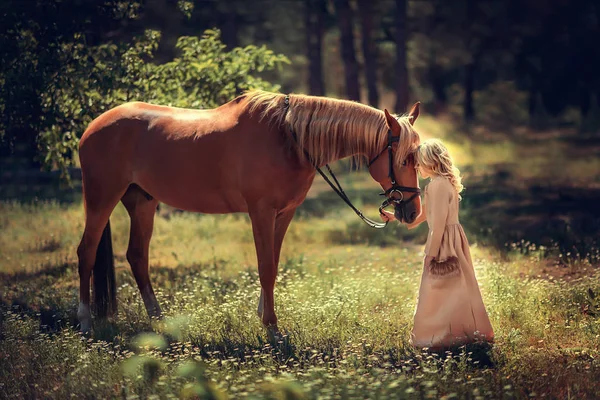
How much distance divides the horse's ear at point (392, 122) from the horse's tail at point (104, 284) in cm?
395

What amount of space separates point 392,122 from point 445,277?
1521 millimetres

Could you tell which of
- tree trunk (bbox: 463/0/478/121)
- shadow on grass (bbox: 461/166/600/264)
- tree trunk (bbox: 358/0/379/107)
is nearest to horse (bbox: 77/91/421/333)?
shadow on grass (bbox: 461/166/600/264)

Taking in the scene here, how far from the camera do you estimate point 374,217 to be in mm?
17656

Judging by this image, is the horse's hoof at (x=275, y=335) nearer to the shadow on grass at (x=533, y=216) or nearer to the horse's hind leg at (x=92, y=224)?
the horse's hind leg at (x=92, y=224)

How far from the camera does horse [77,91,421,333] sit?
Answer: 797 centimetres

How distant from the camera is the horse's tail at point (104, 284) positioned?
9.52m

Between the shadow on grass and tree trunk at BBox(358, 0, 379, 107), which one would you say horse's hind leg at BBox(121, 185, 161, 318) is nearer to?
the shadow on grass

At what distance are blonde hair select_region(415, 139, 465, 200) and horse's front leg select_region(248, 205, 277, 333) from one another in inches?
69.6

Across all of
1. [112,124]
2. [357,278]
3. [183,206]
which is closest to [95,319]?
[183,206]

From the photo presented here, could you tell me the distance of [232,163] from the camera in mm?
8648

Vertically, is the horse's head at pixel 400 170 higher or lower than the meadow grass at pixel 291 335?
higher

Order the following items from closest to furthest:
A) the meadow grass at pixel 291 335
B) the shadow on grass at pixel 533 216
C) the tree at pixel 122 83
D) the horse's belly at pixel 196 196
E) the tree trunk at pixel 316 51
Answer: the meadow grass at pixel 291 335 → the horse's belly at pixel 196 196 → the tree at pixel 122 83 → the shadow on grass at pixel 533 216 → the tree trunk at pixel 316 51

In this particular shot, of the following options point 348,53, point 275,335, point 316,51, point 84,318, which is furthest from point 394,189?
point 316,51

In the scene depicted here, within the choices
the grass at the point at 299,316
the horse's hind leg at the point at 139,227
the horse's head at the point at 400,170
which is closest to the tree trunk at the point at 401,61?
the grass at the point at 299,316
